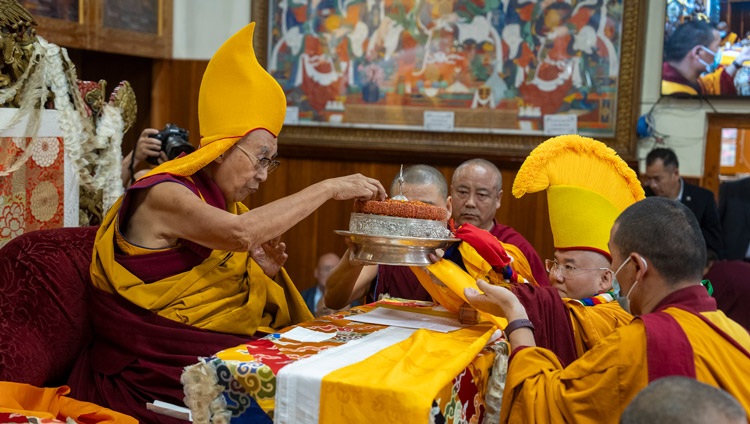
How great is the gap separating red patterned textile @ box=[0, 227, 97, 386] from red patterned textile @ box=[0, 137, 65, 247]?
41 cm

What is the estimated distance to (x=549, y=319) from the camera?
8.07ft

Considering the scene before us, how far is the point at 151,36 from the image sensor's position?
6395 millimetres

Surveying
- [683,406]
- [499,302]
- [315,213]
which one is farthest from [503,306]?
[315,213]

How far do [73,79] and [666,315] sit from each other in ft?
8.22

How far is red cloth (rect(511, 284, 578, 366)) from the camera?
2.45 meters

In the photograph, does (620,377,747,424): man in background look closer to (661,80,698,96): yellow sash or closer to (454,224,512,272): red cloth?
(454,224,512,272): red cloth

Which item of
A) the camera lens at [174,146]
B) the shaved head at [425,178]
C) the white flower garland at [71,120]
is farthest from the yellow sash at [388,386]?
the camera lens at [174,146]

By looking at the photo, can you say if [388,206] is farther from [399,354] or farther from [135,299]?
[135,299]

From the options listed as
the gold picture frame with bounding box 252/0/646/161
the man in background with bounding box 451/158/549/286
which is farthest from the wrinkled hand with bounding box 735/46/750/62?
the man in background with bounding box 451/158/549/286

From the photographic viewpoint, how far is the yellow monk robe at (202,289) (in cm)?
246

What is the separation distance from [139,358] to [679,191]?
403 cm

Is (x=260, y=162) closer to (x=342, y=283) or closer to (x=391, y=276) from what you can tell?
(x=342, y=283)

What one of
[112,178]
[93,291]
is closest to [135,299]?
[93,291]

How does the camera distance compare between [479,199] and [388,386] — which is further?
[479,199]
